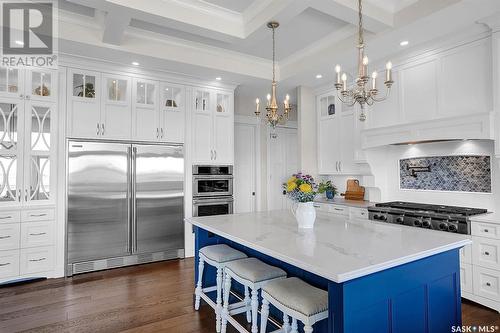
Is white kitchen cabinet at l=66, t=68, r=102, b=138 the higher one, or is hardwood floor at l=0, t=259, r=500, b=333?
white kitchen cabinet at l=66, t=68, r=102, b=138

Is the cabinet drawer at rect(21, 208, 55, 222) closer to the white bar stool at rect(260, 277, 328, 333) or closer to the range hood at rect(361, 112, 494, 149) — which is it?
the white bar stool at rect(260, 277, 328, 333)

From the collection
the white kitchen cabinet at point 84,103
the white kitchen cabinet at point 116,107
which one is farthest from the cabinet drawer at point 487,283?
the white kitchen cabinet at point 84,103

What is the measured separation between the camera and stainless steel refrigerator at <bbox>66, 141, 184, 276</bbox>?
393 cm

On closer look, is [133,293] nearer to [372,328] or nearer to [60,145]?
[60,145]

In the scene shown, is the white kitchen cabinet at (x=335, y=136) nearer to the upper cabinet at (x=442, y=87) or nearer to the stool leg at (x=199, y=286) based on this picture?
the upper cabinet at (x=442, y=87)

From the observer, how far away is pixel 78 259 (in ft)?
12.9

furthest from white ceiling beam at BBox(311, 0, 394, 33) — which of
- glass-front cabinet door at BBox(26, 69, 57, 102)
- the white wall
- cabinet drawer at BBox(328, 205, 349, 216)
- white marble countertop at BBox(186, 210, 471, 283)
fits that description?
glass-front cabinet door at BBox(26, 69, 57, 102)

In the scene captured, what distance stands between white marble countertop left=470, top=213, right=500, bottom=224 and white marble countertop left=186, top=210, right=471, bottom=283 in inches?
43.7

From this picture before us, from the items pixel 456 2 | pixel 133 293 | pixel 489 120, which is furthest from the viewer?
pixel 133 293

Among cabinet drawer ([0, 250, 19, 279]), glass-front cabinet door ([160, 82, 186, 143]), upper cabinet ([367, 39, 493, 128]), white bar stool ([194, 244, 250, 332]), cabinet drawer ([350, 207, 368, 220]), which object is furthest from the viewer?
glass-front cabinet door ([160, 82, 186, 143])

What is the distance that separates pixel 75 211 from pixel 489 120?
16.0 ft

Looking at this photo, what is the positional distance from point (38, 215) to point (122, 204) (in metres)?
0.97

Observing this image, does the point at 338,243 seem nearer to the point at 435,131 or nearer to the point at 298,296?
the point at 298,296

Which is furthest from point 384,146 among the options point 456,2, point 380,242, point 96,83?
point 96,83
